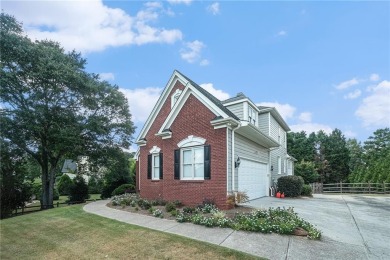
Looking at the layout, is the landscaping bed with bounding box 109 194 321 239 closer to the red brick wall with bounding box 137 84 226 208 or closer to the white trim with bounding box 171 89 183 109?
the red brick wall with bounding box 137 84 226 208

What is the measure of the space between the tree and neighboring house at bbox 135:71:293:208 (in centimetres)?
913

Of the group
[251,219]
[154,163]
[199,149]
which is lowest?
[251,219]

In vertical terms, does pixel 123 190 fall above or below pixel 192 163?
below

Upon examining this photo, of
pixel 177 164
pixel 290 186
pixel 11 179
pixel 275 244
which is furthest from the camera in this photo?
pixel 290 186

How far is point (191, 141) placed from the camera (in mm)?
13289

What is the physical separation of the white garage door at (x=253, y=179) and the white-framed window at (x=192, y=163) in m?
→ 2.08

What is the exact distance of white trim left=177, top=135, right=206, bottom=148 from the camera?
12882mm

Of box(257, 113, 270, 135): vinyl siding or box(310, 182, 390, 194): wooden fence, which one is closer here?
box(257, 113, 270, 135): vinyl siding

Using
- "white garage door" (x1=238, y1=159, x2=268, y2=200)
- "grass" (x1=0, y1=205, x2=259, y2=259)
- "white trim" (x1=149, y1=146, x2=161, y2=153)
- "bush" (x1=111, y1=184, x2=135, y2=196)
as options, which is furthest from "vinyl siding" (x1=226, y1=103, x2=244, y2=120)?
"bush" (x1=111, y1=184, x2=135, y2=196)

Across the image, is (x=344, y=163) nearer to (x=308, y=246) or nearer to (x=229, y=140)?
(x=229, y=140)

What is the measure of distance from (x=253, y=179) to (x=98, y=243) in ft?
34.0

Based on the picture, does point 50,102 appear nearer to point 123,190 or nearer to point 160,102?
point 123,190

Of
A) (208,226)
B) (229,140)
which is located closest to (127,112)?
(229,140)

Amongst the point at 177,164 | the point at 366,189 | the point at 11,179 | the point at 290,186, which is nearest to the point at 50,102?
the point at 11,179
